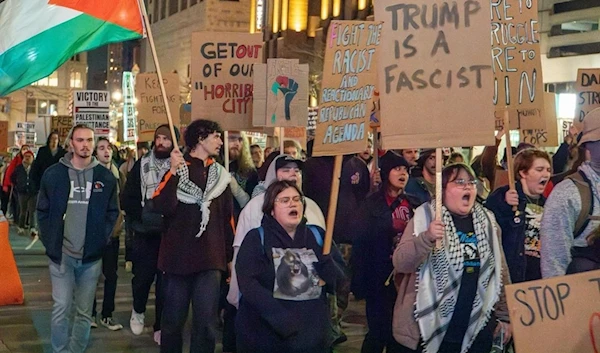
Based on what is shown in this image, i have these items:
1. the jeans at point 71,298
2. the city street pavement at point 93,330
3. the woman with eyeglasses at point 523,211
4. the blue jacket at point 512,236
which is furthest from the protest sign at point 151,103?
the blue jacket at point 512,236

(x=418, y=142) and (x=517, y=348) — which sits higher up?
(x=418, y=142)

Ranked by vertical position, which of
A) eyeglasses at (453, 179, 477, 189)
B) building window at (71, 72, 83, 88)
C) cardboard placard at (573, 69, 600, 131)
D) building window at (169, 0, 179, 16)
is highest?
building window at (169, 0, 179, 16)

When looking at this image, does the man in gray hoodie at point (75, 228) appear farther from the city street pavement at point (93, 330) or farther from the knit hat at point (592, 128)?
the knit hat at point (592, 128)

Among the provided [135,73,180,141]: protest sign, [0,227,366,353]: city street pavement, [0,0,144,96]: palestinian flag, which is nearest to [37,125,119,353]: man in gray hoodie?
[0,0,144,96]: palestinian flag

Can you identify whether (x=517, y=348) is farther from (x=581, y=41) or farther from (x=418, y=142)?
(x=581, y=41)

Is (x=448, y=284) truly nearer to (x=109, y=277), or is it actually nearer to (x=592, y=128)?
(x=592, y=128)

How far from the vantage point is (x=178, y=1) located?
6794 centimetres

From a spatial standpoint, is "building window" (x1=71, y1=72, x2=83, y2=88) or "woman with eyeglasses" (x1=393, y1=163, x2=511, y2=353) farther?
→ "building window" (x1=71, y1=72, x2=83, y2=88)

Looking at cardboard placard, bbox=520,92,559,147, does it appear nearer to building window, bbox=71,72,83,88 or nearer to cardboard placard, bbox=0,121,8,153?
cardboard placard, bbox=0,121,8,153

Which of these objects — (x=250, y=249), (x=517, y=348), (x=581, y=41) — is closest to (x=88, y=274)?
(x=250, y=249)

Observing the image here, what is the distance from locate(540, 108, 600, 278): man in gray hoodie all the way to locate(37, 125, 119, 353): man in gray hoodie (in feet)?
12.6

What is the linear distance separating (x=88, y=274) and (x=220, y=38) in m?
2.97

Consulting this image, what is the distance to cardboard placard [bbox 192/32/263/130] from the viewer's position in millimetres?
8562

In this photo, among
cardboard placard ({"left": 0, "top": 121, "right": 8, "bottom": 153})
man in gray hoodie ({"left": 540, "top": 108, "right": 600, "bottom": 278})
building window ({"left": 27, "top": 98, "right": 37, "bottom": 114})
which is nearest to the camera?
man in gray hoodie ({"left": 540, "top": 108, "right": 600, "bottom": 278})
